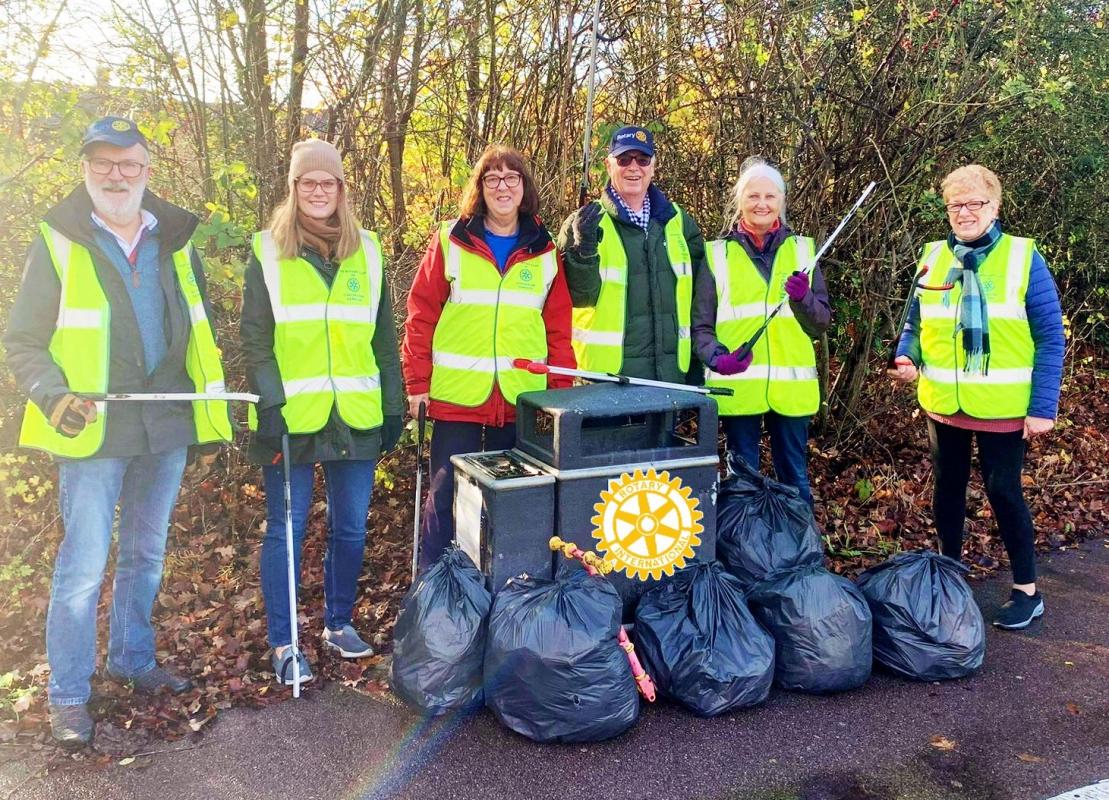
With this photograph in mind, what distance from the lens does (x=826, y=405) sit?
550 cm

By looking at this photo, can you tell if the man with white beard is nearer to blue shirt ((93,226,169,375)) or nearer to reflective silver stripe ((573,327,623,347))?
blue shirt ((93,226,169,375))

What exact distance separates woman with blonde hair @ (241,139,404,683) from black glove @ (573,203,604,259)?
2.69ft

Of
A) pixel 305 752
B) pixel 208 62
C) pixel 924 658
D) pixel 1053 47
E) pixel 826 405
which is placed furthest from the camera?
pixel 1053 47

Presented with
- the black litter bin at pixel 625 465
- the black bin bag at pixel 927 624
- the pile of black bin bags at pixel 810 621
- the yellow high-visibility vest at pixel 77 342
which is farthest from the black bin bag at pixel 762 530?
the yellow high-visibility vest at pixel 77 342

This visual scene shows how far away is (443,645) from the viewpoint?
286cm

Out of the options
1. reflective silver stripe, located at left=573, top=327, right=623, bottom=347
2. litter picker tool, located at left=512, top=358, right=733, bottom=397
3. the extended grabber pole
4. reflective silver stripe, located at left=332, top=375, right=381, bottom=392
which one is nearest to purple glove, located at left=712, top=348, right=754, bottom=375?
litter picker tool, located at left=512, top=358, right=733, bottom=397

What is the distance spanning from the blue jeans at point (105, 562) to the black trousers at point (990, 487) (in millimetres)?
3155

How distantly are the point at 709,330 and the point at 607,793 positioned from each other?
6.46ft

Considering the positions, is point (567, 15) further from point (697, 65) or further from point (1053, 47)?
point (1053, 47)

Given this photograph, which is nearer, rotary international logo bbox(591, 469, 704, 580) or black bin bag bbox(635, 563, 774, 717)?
black bin bag bbox(635, 563, 774, 717)

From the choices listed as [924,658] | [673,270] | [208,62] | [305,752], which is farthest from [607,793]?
[208,62]

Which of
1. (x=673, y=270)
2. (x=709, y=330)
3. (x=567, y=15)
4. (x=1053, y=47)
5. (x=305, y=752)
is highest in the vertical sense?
(x=1053, y=47)

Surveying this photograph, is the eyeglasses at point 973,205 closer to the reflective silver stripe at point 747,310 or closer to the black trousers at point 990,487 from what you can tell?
the reflective silver stripe at point 747,310

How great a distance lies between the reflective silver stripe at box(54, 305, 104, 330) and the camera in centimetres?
261
